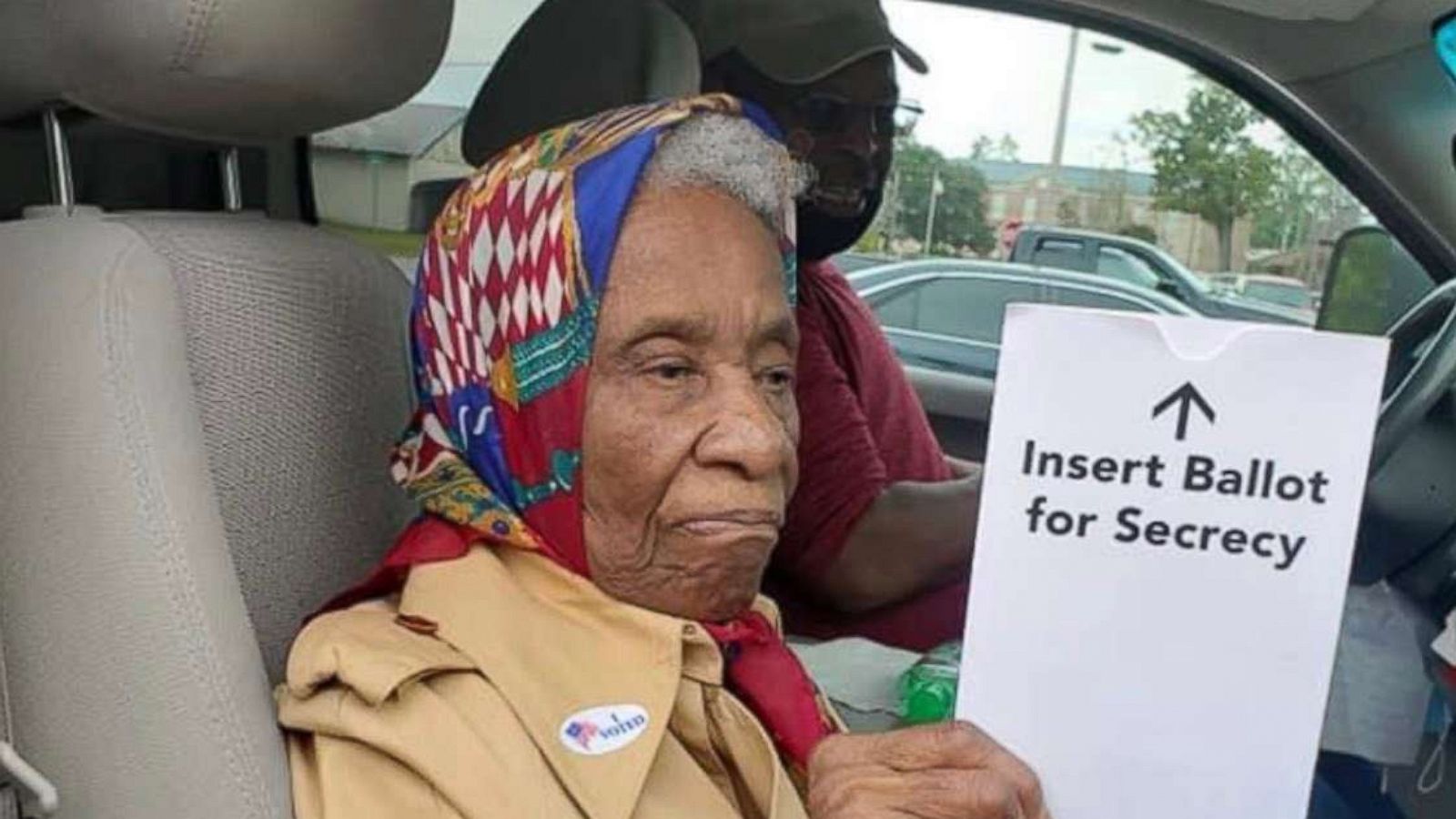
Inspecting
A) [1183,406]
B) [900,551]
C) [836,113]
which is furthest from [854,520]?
[1183,406]

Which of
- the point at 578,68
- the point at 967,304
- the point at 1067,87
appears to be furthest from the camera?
the point at 967,304

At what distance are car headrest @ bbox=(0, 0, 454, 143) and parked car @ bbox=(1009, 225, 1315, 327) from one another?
1.26 m

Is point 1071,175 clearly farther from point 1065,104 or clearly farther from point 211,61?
point 211,61

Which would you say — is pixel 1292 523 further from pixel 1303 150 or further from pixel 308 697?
pixel 1303 150

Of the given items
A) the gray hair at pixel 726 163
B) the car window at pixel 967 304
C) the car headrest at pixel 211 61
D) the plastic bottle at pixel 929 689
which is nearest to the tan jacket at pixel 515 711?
the gray hair at pixel 726 163

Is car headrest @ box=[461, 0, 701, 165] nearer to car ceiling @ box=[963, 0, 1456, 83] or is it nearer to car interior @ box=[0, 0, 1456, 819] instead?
car interior @ box=[0, 0, 1456, 819]

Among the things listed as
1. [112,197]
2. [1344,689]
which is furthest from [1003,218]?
[112,197]

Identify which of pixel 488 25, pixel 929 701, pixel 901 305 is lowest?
pixel 929 701

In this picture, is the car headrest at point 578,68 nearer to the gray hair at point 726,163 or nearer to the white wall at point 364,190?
the white wall at point 364,190

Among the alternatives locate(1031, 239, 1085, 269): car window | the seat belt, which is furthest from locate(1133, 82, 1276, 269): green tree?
the seat belt

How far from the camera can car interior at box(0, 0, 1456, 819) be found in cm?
94

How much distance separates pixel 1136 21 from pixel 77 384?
1.47 m

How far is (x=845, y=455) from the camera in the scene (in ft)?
6.06

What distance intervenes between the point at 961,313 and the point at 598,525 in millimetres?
1381
